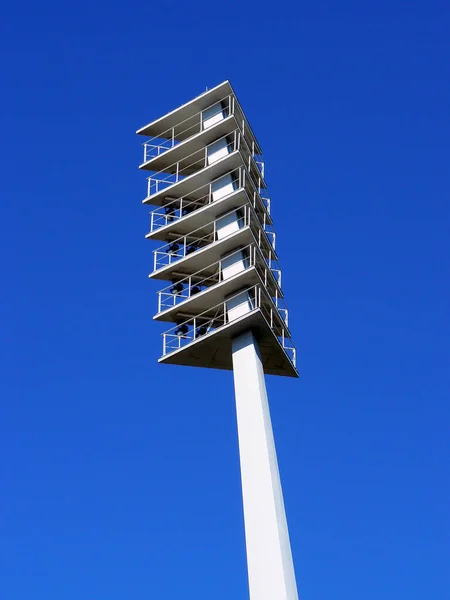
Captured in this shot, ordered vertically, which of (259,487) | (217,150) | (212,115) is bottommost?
(259,487)

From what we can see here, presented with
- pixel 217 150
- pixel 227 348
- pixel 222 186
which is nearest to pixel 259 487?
pixel 227 348

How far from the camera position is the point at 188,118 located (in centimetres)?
3788

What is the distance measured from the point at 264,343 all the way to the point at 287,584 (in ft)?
29.8

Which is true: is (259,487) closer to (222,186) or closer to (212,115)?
(222,186)

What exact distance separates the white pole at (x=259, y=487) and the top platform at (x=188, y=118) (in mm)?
10690

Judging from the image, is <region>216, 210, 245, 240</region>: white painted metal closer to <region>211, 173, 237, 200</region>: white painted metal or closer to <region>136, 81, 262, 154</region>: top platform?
<region>211, 173, 237, 200</region>: white painted metal

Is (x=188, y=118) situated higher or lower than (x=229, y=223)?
higher

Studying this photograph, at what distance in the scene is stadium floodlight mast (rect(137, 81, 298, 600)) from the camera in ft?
88.0

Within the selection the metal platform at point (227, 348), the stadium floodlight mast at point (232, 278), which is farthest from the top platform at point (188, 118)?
the metal platform at point (227, 348)

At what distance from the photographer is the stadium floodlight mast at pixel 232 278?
26812 millimetres

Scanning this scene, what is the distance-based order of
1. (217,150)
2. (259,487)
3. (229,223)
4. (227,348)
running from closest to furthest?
(259,487) → (227,348) → (229,223) → (217,150)

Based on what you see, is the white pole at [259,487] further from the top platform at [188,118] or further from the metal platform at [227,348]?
the top platform at [188,118]

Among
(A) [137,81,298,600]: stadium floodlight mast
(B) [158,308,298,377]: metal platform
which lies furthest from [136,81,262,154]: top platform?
(B) [158,308,298,377]: metal platform

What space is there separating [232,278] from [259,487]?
734 centimetres
